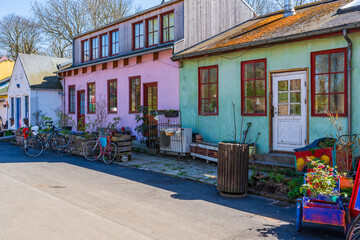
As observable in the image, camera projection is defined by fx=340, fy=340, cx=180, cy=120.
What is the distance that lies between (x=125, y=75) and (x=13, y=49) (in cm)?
2826

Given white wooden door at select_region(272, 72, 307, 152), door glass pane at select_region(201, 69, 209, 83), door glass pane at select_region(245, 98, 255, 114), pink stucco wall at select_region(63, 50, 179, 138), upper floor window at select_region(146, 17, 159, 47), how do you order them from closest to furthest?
white wooden door at select_region(272, 72, 307, 152), door glass pane at select_region(245, 98, 255, 114), door glass pane at select_region(201, 69, 209, 83), pink stucco wall at select_region(63, 50, 179, 138), upper floor window at select_region(146, 17, 159, 47)

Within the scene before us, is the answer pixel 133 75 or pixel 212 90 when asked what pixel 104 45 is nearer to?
pixel 133 75

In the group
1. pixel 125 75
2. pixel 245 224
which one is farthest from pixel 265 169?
pixel 125 75

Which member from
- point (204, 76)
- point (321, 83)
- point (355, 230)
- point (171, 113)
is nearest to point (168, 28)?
point (204, 76)

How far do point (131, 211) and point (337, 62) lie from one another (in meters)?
6.46

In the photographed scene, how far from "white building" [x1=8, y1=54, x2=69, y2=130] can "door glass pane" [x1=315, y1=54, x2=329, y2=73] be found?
55.4 ft

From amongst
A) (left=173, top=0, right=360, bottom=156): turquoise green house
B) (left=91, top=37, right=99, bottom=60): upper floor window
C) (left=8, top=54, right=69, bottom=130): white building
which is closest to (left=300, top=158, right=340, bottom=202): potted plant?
(left=173, top=0, right=360, bottom=156): turquoise green house

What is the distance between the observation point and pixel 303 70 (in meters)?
9.46

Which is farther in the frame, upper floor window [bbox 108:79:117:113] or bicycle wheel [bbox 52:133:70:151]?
upper floor window [bbox 108:79:117:113]

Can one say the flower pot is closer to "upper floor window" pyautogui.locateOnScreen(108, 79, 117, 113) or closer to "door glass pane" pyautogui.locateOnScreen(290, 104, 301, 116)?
"upper floor window" pyautogui.locateOnScreen(108, 79, 117, 113)

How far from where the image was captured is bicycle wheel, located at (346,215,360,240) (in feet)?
13.1

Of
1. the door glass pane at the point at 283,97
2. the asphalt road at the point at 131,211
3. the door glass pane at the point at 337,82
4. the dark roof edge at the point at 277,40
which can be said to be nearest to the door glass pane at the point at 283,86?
the door glass pane at the point at 283,97

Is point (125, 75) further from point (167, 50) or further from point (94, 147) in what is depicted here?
point (94, 147)

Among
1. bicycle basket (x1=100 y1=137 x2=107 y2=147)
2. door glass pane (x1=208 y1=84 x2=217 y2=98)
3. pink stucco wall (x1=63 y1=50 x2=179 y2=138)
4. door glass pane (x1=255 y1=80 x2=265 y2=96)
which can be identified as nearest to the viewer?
door glass pane (x1=255 y1=80 x2=265 y2=96)
